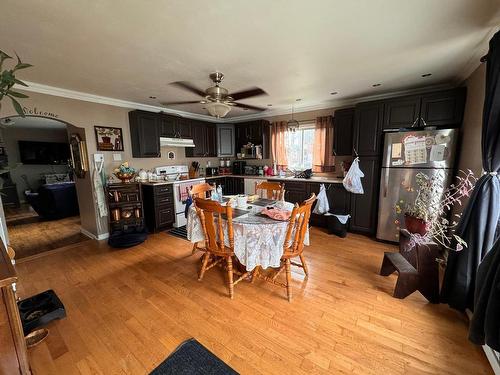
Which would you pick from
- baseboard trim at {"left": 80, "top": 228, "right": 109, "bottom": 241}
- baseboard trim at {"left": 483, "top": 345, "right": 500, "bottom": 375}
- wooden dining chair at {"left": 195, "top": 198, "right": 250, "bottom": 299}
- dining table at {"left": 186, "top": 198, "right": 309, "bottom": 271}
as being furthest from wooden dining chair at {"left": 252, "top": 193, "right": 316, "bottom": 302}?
baseboard trim at {"left": 80, "top": 228, "right": 109, "bottom": 241}

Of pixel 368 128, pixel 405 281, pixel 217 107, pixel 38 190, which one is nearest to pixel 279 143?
pixel 368 128

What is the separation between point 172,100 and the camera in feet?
12.3

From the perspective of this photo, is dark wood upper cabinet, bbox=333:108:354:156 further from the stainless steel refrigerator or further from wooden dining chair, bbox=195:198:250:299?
wooden dining chair, bbox=195:198:250:299

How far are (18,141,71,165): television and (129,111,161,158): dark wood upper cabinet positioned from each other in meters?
5.58

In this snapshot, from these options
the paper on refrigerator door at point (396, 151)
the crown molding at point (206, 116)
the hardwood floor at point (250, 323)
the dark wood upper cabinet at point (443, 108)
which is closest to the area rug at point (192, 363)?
the hardwood floor at point (250, 323)

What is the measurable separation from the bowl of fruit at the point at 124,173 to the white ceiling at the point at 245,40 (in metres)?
1.27

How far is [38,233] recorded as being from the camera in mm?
4008

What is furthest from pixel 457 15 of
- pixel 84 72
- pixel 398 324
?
pixel 84 72

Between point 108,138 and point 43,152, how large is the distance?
559 cm

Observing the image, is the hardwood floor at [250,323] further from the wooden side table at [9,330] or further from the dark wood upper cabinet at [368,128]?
the dark wood upper cabinet at [368,128]

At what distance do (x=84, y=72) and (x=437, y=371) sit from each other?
432 centimetres

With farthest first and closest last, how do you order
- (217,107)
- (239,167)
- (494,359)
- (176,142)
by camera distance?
(239,167), (176,142), (217,107), (494,359)

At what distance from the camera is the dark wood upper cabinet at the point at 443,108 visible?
2.77 m

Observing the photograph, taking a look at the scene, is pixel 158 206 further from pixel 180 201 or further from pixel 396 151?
pixel 396 151
